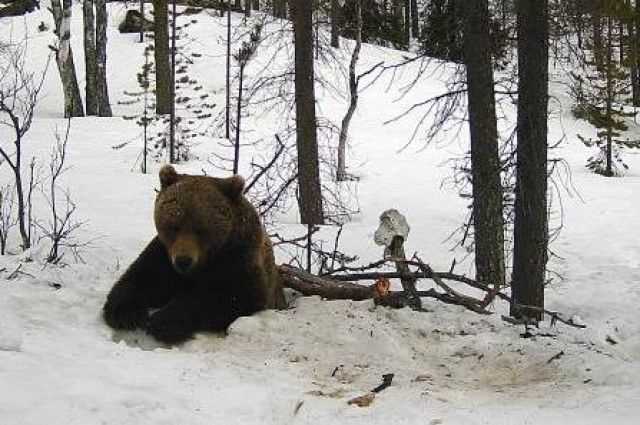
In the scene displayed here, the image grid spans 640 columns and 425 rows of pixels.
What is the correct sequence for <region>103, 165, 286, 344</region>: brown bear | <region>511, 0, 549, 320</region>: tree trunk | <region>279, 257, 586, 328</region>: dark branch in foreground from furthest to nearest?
<region>511, 0, 549, 320</region>: tree trunk → <region>279, 257, 586, 328</region>: dark branch in foreground → <region>103, 165, 286, 344</region>: brown bear

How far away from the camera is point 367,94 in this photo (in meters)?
31.5

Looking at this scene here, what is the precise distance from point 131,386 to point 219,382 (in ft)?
1.49

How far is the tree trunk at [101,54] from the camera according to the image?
2430 centimetres

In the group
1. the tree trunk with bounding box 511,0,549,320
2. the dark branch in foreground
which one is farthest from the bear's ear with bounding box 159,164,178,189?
the tree trunk with bounding box 511,0,549,320

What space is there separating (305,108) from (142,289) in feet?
26.3

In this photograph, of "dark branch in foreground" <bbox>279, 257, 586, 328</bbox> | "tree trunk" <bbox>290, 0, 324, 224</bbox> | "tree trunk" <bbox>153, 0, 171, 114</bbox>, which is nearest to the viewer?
"dark branch in foreground" <bbox>279, 257, 586, 328</bbox>

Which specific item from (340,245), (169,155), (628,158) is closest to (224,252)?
(340,245)

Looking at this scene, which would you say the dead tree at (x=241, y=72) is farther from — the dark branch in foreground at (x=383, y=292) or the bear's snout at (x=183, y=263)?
the bear's snout at (x=183, y=263)

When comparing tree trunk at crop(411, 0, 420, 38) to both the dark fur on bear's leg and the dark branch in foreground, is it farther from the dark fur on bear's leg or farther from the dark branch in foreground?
the dark fur on bear's leg

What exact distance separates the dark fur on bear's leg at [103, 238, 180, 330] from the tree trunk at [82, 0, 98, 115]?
2062cm

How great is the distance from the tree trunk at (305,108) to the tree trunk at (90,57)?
44.5 ft

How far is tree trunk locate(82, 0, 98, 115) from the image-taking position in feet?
77.2

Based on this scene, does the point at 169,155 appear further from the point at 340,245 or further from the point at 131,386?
the point at 131,386

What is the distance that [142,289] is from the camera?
16.0 ft
